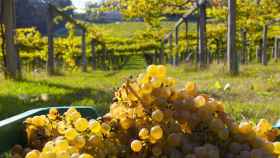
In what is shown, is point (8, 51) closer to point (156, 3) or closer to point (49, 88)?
point (49, 88)

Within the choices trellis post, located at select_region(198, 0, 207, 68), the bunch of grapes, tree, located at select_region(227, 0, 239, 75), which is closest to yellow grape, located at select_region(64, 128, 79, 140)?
the bunch of grapes

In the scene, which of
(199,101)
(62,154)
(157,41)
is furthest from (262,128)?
(157,41)

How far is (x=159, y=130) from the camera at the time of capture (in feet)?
4.69

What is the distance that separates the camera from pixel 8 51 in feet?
40.3

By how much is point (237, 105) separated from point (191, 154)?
5.82 m

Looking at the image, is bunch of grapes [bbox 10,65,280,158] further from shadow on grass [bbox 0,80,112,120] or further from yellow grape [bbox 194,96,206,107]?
shadow on grass [bbox 0,80,112,120]

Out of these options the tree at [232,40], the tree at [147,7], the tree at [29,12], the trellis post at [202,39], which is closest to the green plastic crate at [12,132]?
the tree at [232,40]

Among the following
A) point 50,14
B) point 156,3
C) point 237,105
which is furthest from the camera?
point 156,3

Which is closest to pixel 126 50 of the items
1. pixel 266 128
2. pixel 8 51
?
pixel 8 51

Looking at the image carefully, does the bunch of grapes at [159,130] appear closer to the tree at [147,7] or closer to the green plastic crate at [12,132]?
the green plastic crate at [12,132]

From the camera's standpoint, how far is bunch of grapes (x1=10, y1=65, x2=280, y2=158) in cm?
144

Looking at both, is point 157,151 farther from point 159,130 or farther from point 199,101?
point 199,101

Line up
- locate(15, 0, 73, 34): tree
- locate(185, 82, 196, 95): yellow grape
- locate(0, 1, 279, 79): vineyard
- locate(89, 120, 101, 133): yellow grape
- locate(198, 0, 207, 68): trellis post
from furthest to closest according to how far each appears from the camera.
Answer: locate(15, 0, 73, 34): tree
locate(0, 1, 279, 79): vineyard
locate(198, 0, 207, 68): trellis post
locate(185, 82, 196, 95): yellow grape
locate(89, 120, 101, 133): yellow grape

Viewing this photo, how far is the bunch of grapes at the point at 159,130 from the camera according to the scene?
144cm
